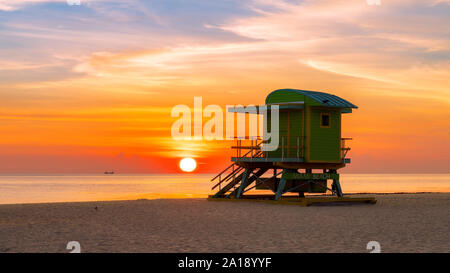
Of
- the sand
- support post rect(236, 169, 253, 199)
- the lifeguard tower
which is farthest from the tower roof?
the sand

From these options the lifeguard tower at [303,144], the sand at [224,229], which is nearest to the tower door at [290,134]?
the lifeguard tower at [303,144]

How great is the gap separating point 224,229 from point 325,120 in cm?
1280

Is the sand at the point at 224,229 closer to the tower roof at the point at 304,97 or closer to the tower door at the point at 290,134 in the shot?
the tower door at the point at 290,134

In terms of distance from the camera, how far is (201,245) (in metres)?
14.3

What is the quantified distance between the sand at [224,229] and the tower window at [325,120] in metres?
4.95

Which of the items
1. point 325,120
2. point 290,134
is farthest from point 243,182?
point 325,120

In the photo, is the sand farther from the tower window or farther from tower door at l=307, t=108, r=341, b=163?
the tower window

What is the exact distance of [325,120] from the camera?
94.9 ft

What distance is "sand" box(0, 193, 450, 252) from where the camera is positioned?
1419 cm

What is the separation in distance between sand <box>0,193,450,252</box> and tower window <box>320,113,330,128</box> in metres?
4.95
